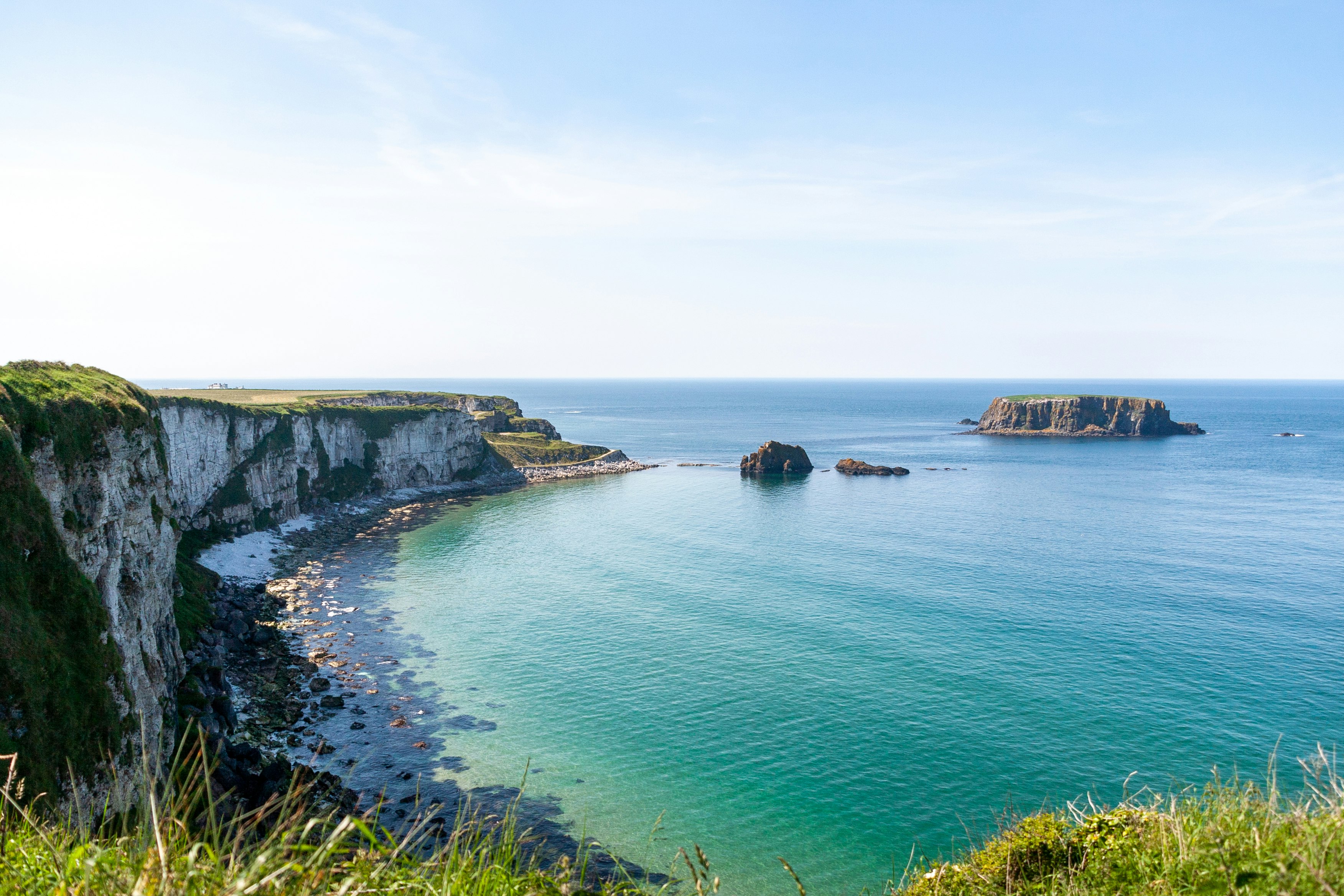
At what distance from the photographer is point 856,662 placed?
47.5 m

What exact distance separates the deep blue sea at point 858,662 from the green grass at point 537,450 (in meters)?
44.8

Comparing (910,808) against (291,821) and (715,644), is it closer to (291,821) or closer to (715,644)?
(715,644)

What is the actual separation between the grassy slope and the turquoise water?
16580 millimetres

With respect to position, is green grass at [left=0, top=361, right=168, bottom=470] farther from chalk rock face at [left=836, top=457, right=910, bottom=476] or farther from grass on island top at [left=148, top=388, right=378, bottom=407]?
chalk rock face at [left=836, top=457, right=910, bottom=476]

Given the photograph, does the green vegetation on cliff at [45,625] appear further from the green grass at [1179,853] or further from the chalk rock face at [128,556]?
the green grass at [1179,853]

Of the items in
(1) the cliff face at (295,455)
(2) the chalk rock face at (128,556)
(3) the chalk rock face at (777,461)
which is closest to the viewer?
(2) the chalk rock face at (128,556)

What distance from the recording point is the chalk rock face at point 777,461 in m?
138

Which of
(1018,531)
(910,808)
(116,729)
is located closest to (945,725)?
(910,808)

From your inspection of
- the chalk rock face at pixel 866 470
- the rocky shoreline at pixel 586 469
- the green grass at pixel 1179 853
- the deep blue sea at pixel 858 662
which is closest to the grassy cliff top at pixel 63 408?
the deep blue sea at pixel 858 662

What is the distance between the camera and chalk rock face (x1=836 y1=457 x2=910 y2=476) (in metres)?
133

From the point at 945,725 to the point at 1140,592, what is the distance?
32453 millimetres

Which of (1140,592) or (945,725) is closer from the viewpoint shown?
(945,725)

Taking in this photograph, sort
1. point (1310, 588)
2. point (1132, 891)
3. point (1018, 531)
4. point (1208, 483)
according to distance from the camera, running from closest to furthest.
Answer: point (1132, 891), point (1310, 588), point (1018, 531), point (1208, 483)

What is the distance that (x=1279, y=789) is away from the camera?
33.5 meters
